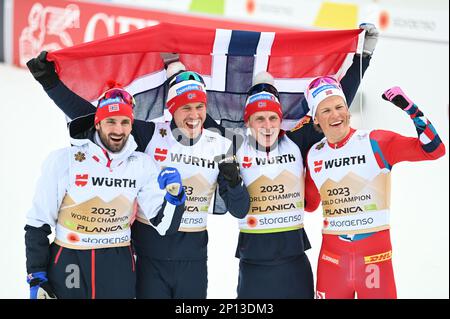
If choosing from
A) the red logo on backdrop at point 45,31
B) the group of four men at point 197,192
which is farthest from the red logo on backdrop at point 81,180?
the red logo on backdrop at point 45,31

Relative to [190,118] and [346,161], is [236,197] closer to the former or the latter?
[190,118]

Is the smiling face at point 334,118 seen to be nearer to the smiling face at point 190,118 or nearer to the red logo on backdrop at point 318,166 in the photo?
the red logo on backdrop at point 318,166

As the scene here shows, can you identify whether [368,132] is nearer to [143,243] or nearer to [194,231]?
[194,231]

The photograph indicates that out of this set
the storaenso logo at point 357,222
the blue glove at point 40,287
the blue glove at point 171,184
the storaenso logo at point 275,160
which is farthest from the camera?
the storaenso logo at point 275,160

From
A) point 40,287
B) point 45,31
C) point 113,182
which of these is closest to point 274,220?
point 113,182

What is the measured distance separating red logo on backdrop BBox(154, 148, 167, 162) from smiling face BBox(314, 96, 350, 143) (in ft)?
3.17

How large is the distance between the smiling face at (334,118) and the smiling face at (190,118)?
734 mm

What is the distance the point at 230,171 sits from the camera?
3.60 meters

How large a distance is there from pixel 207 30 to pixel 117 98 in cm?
83

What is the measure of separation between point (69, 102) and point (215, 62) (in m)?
1.00

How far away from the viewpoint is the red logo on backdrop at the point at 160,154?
3.81m

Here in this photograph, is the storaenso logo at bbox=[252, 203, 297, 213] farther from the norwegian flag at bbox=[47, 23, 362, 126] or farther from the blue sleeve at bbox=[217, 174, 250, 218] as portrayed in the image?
the norwegian flag at bbox=[47, 23, 362, 126]
